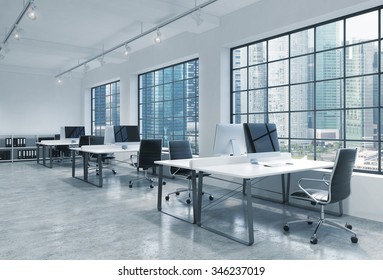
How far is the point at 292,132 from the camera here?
17.1 ft

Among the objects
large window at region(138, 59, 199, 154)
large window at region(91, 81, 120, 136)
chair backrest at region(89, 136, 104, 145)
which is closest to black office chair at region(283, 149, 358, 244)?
large window at region(138, 59, 199, 154)

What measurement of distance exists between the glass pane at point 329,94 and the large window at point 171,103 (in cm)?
300

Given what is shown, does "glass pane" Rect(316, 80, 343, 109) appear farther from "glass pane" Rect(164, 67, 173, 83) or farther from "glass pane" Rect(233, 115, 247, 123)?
"glass pane" Rect(164, 67, 173, 83)

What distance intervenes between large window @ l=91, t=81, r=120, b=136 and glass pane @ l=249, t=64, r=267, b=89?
5.67 meters

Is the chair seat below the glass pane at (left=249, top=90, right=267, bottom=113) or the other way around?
below

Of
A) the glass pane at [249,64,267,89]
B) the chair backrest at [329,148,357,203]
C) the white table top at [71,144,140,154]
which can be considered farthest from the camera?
the white table top at [71,144,140,154]

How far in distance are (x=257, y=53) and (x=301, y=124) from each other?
163cm

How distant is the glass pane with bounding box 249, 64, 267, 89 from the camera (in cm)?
580

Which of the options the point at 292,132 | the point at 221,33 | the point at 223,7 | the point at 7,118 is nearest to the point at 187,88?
the point at 221,33

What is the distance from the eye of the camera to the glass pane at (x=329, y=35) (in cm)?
450

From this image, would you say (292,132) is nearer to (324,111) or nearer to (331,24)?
(324,111)

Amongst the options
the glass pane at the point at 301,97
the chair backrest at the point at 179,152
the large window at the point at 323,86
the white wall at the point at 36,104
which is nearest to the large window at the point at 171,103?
the large window at the point at 323,86

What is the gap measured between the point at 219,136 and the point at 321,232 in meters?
1.72

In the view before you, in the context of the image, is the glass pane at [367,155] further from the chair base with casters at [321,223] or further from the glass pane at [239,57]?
the glass pane at [239,57]
